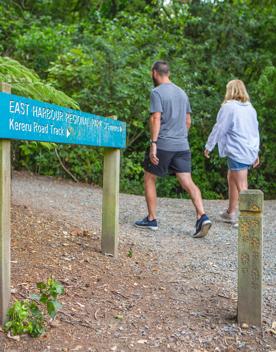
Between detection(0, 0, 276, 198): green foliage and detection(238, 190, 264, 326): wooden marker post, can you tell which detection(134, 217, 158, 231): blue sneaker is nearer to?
detection(238, 190, 264, 326): wooden marker post

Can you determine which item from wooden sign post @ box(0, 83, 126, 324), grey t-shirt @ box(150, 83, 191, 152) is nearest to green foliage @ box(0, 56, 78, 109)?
wooden sign post @ box(0, 83, 126, 324)

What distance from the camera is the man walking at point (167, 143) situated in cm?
626

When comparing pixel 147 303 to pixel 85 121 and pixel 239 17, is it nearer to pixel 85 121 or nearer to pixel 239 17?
Answer: pixel 85 121

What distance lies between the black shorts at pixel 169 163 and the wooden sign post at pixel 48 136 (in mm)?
1477

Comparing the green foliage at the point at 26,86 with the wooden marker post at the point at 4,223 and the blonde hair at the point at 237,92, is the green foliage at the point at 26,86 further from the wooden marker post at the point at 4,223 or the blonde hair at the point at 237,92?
the blonde hair at the point at 237,92

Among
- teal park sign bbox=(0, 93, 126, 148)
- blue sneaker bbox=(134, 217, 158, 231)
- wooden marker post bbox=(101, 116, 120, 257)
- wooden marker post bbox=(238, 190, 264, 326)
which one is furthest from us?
blue sneaker bbox=(134, 217, 158, 231)

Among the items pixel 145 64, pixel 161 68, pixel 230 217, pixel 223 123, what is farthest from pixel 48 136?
pixel 145 64

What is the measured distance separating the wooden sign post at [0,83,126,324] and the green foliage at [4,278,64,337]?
0.07 metres

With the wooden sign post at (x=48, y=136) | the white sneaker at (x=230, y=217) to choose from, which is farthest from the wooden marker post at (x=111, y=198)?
the white sneaker at (x=230, y=217)

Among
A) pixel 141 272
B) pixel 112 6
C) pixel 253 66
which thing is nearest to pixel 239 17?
pixel 253 66

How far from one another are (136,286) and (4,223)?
150 centimetres

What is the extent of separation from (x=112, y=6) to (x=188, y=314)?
51.8 feet

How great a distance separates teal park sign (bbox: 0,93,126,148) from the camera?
10.1 feet

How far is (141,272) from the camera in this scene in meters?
4.62
